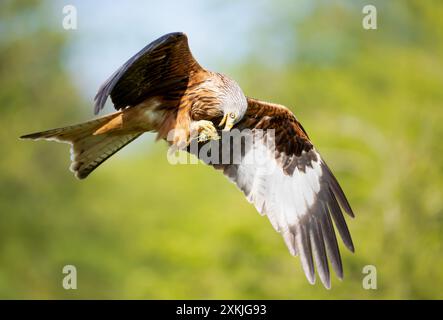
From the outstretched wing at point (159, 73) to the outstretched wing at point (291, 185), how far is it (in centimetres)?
88

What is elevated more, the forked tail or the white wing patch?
the forked tail

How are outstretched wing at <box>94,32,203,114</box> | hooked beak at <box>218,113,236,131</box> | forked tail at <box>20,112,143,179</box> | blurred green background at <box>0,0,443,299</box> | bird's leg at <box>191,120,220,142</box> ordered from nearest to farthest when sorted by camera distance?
outstretched wing at <box>94,32,203,114</box> < hooked beak at <box>218,113,236,131</box> < bird's leg at <box>191,120,220,142</box> < forked tail at <box>20,112,143,179</box> < blurred green background at <box>0,0,443,299</box>

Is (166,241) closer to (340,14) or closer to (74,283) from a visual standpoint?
(74,283)

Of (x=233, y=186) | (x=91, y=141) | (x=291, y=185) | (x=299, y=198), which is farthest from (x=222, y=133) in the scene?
(x=233, y=186)

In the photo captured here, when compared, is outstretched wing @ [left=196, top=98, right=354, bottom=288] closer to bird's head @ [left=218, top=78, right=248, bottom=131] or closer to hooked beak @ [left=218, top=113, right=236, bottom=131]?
bird's head @ [left=218, top=78, right=248, bottom=131]

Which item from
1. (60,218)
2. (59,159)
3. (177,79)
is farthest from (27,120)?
(177,79)

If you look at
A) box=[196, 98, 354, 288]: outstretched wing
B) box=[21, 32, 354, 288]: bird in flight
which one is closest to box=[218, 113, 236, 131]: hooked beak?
box=[21, 32, 354, 288]: bird in flight

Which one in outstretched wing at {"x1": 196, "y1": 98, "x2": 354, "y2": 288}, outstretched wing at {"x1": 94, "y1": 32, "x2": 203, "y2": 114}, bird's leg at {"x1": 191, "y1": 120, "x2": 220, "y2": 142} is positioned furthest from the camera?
outstretched wing at {"x1": 196, "y1": 98, "x2": 354, "y2": 288}

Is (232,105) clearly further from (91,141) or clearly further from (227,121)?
(91,141)

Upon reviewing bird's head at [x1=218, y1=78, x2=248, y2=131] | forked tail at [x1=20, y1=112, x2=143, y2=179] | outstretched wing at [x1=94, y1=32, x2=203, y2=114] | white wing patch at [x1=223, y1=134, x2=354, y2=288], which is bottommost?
white wing patch at [x1=223, y1=134, x2=354, y2=288]

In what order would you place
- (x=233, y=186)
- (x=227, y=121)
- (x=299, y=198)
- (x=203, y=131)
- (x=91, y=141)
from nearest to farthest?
(x=227, y=121) < (x=203, y=131) < (x=91, y=141) < (x=299, y=198) < (x=233, y=186)

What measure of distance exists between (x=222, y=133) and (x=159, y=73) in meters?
1.43

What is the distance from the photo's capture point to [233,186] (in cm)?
2102

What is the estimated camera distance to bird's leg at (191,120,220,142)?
25.1 feet
